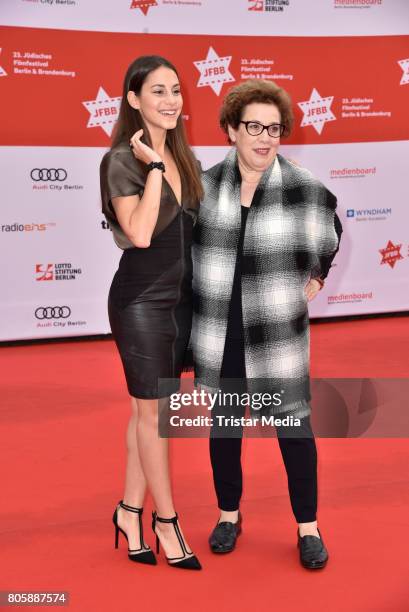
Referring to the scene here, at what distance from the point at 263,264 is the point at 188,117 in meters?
4.37

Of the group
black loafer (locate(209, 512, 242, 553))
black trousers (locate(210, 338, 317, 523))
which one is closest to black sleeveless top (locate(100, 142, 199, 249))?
black trousers (locate(210, 338, 317, 523))

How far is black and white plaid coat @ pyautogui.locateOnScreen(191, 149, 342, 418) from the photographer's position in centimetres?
276

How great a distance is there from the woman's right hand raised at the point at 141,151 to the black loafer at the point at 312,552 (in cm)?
136

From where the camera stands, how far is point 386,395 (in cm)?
510

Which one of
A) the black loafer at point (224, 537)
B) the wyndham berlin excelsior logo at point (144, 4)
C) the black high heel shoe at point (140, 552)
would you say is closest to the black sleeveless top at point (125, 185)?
the black high heel shoe at point (140, 552)

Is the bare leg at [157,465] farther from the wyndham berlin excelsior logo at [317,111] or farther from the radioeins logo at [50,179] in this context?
the wyndham berlin excelsior logo at [317,111]

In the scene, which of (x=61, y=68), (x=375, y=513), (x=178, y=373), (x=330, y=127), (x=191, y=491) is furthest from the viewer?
(x=330, y=127)

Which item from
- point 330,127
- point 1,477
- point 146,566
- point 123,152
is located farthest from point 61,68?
point 146,566

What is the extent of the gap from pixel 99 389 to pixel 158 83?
301 cm

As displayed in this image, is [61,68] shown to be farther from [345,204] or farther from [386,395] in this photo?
[386,395]

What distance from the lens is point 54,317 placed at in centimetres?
679

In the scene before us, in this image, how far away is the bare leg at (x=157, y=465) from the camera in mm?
2797

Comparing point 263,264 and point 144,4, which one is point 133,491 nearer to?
point 263,264

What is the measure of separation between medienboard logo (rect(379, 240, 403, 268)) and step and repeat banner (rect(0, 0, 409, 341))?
0.4 inches
